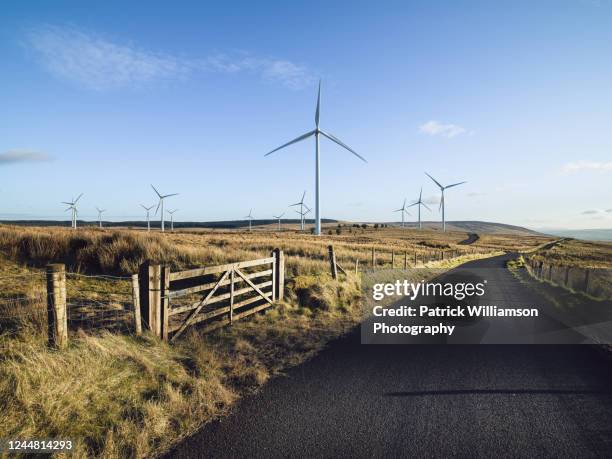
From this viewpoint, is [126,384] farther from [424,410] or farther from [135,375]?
[424,410]

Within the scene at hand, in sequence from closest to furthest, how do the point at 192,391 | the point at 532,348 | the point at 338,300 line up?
the point at 192,391
the point at 532,348
the point at 338,300

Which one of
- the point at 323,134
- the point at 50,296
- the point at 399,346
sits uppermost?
the point at 323,134

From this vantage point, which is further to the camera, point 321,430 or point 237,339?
point 237,339

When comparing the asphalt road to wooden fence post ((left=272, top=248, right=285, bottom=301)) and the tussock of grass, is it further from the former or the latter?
wooden fence post ((left=272, top=248, right=285, bottom=301))

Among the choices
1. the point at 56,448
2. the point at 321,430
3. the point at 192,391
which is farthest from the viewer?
the point at 192,391

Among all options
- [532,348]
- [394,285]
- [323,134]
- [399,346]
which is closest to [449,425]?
[399,346]

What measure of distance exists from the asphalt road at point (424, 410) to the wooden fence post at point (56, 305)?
315 cm

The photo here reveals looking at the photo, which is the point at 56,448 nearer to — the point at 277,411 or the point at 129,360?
the point at 129,360

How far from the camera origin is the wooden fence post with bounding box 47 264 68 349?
6.10 m

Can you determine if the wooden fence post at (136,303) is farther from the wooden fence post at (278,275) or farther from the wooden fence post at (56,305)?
the wooden fence post at (278,275)

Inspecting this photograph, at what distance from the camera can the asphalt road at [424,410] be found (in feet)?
15.2

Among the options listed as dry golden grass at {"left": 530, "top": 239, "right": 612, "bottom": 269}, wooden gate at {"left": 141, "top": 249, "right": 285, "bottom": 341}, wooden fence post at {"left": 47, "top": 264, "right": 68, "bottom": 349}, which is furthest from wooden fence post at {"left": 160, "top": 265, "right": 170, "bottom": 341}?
dry golden grass at {"left": 530, "top": 239, "right": 612, "bottom": 269}

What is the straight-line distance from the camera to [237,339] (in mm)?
8773

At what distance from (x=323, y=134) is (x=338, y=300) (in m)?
47.3
